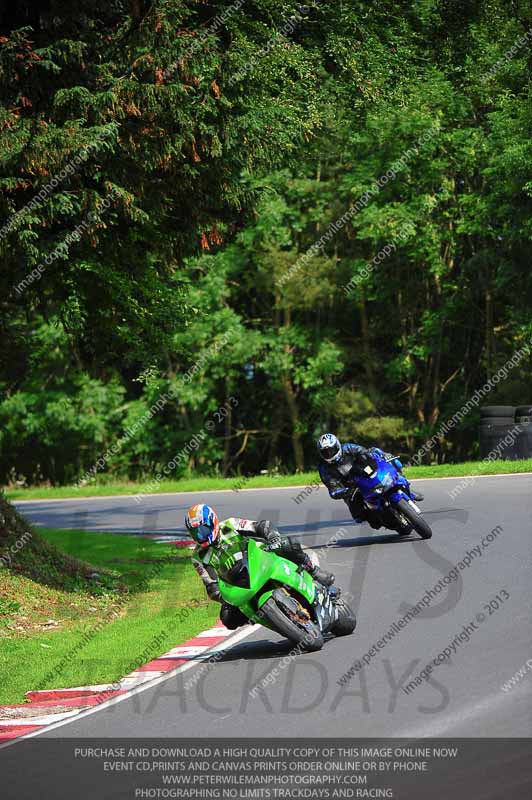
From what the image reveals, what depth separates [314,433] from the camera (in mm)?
42312

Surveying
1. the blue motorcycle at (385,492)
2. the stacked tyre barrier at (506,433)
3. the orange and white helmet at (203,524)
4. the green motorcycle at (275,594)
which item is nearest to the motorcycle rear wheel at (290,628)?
the green motorcycle at (275,594)

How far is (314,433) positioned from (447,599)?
103ft

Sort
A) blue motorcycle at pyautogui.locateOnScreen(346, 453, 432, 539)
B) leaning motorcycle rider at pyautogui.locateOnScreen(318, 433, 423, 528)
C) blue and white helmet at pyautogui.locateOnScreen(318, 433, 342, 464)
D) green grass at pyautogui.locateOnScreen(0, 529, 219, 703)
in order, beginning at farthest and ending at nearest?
leaning motorcycle rider at pyautogui.locateOnScreen(318, 433, 423, 528)
blue motorcycle at pyautogui.locateOnScreen(346, 453, 432, 539)
blue and white helmet at pyautogui.locateOnScreen(318, 433, 342, 464)
green grass at pyautogui.locateOnScreen(0, 529, 219, 703)

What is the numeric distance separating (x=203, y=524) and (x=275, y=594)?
32.0 inches

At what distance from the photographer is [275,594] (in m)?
9.09

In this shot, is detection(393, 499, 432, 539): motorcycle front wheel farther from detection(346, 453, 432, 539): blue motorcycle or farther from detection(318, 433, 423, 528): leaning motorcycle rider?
Result: detection(318, 433, 423, 528): leaning motorcycle rider

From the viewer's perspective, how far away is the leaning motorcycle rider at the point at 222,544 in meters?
9.32

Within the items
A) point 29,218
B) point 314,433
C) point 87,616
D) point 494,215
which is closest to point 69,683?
point 87,616

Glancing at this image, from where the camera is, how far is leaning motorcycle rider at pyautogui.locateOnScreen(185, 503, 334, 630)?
9320mm

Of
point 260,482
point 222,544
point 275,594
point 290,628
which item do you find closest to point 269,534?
point 222,544

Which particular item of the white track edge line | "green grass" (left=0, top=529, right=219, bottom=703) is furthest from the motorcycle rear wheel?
"green grass" (left=0, top=529, right=219, bottom=703)

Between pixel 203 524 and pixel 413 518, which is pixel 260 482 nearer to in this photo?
pixel 413 518

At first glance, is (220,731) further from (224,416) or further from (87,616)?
(224,416)

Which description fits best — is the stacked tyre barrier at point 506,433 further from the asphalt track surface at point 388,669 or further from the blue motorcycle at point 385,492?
the blue motorcycle at point 385,492
